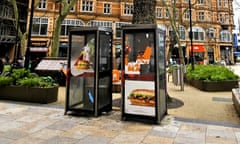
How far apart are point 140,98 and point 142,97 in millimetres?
55

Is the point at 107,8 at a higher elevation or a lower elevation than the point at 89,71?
higher

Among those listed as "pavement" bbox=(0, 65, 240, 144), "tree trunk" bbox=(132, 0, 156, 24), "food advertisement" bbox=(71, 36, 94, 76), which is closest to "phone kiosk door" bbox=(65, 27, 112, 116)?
"food advertisement" bbox=(71, 36, 94, 76)

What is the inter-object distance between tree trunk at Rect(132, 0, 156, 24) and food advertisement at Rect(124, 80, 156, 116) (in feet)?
8.14

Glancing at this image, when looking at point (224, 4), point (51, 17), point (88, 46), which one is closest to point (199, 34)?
point (224, 4)

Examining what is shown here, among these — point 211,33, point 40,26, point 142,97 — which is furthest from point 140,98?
point 211,33

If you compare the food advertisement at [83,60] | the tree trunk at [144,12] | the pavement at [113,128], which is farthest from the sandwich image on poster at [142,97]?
the tree trunk at [144,12]

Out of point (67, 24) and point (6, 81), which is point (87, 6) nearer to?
point (67, 24)

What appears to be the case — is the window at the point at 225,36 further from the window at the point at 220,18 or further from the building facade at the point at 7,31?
the building facade at the point at 7,31

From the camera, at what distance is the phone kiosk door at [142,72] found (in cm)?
414

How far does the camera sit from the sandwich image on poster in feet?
13.7

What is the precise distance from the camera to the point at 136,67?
4.29m

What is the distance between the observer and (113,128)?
3.92 metres

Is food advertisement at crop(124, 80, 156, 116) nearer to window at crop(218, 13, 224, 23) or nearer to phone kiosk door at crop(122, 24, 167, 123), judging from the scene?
phone kiosk door at crop(122, 24, 167, 123)

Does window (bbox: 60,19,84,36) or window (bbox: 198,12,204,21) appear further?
window (bbox: 198,12,204,21)
